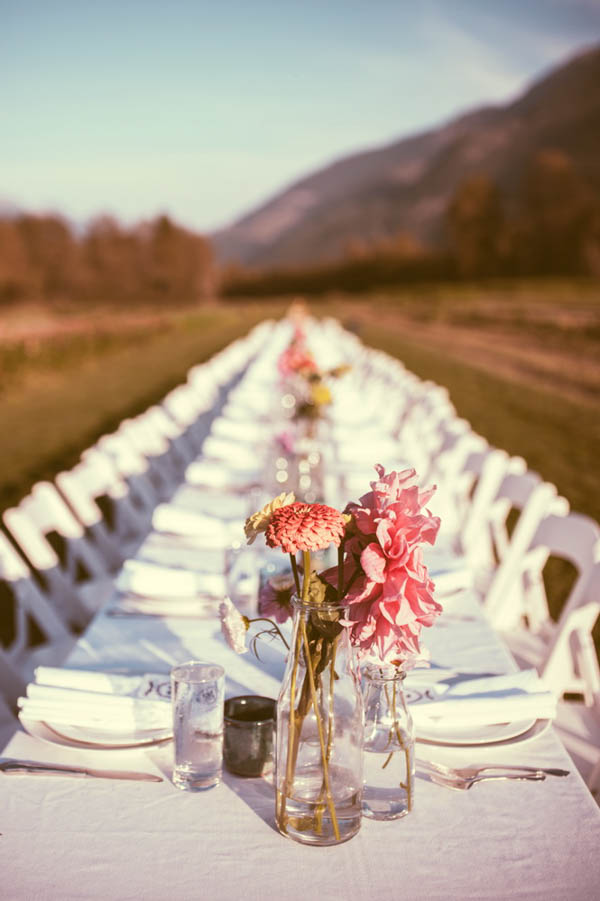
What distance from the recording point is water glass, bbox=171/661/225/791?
1.53m

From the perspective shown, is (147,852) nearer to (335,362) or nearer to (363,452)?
(363,452)

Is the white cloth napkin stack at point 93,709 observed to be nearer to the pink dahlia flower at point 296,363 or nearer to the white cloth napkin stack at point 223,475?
the white cloth napkin stack at point 223,475

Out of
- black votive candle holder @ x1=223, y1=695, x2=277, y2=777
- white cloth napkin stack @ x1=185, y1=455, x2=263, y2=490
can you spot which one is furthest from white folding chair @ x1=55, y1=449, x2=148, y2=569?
black votive candle holder @ x1=223, y1=695, x2=277, y2=777

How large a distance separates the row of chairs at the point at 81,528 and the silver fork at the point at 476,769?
1.69m

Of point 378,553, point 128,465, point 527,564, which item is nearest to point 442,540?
point 527,564

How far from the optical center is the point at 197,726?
1.53m

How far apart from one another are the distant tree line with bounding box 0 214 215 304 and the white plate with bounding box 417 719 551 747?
8688 centimetres

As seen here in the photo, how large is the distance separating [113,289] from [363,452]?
297 feet

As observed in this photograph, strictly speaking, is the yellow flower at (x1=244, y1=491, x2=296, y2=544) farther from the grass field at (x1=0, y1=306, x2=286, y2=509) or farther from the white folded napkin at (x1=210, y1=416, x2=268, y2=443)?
the grass field at (x1=0, y1=306, x2=286, y2=509)

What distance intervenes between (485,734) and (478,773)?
13cm

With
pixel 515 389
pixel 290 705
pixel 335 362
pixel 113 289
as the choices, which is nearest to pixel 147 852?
pixel 290 705

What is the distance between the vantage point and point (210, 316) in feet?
155

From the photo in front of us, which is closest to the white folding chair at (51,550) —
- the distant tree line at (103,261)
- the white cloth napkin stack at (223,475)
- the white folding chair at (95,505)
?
the white folding chair at (95,505)

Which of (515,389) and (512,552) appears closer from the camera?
(512,552)
